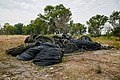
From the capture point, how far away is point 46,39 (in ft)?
27.1

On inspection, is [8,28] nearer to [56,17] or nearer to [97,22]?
[56,17]

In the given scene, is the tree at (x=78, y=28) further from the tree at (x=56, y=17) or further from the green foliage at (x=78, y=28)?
the tree at (x=56, y=17)

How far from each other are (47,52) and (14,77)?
65.3 inches

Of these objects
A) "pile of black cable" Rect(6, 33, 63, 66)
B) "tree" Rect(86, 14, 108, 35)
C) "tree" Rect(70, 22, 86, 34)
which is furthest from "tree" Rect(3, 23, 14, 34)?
"pile of black cable" Rect(6, 33, 63, 66)

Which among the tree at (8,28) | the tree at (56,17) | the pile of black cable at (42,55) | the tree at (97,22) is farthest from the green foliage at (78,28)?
the pile of black cable at (42,55)

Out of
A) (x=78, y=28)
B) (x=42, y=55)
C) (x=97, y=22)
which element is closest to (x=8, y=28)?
(x=78, y=28)

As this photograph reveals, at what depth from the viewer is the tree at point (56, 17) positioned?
37.5 m

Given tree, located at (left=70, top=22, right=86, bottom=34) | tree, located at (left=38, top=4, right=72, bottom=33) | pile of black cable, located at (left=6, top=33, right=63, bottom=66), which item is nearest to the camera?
pile of black cable, located at (left=6, top=33, right=63, bottom=66)

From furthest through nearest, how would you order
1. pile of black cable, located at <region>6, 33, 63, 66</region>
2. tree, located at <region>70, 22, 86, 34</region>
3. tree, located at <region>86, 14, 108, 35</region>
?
1. tree, located at <region>70, 22, 86, 34</region>
2. tree, located at <region>86, 14, 108, 35</region>
3. pile of black cable, located at <region>6, 33, 63, 66</region>

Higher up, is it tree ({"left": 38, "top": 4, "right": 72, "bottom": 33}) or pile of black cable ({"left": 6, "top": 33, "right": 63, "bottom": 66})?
tree ({"left": 38, "top": 4, "right": 72, "bottom": 33})

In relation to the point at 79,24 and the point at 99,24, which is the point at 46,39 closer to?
the point at 99,24

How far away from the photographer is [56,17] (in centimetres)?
3841

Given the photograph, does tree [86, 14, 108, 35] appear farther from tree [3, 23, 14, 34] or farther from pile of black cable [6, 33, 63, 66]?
pile of black cable [6, 33, 63, 66]

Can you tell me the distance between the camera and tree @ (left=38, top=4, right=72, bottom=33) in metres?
37.5
